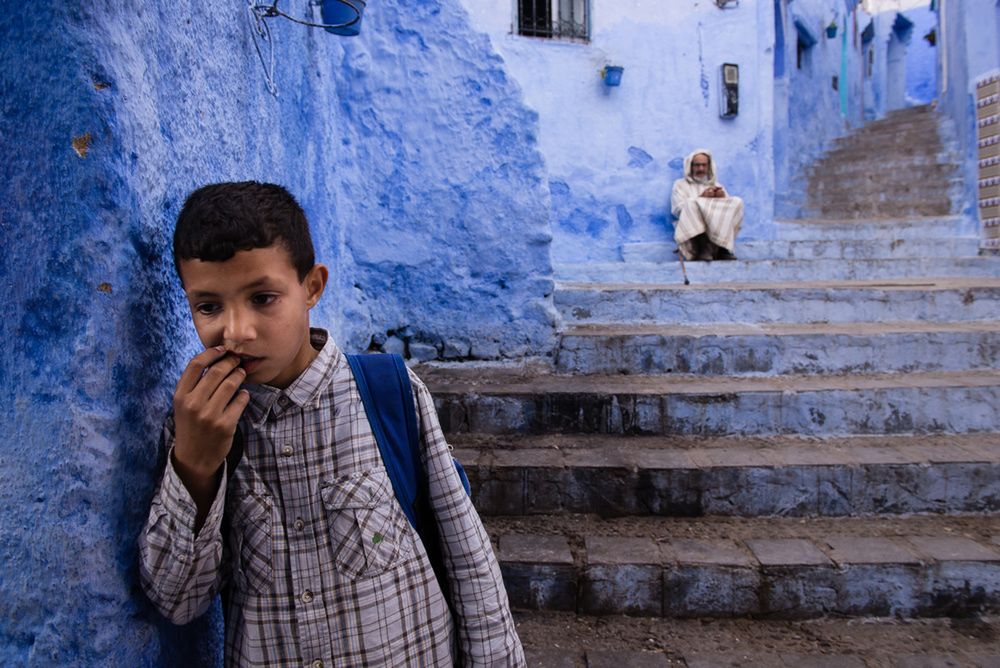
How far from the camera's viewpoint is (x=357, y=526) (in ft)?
3.76

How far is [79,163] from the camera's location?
1.04 m

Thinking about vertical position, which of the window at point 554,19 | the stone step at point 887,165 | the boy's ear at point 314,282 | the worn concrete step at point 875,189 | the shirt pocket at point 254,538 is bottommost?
the shirt pocket at point 254,538

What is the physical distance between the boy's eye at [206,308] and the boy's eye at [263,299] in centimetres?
6

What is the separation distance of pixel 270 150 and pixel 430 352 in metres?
1.95

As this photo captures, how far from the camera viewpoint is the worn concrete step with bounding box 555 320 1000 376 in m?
3.95

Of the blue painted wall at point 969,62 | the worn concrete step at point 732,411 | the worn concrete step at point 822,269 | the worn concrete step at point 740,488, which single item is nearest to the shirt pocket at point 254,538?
the worn concrete step at point 740,488

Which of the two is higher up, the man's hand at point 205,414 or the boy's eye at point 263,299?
the boy's eye at point 263,299

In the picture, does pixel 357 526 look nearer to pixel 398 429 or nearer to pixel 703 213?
pixel 398 429

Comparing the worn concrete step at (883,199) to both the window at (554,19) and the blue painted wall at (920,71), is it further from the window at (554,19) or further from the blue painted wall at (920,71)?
the blue painted wall at (920,71)

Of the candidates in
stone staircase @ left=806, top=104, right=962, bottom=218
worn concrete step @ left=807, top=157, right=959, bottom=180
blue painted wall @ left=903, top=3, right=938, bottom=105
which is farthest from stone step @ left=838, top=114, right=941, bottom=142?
blue painted wall @ left=903, top=3, right=938, bottom=105

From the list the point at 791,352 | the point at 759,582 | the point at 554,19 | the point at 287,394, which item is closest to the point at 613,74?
the point at 554,19

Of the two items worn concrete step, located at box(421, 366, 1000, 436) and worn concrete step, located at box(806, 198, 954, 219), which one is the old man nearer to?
worn concrete step, located at box(806, 198, 954, 219)

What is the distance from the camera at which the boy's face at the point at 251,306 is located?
1010 mm

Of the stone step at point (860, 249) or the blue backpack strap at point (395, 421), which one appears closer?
the blue backpack strap at point (395, 421)
